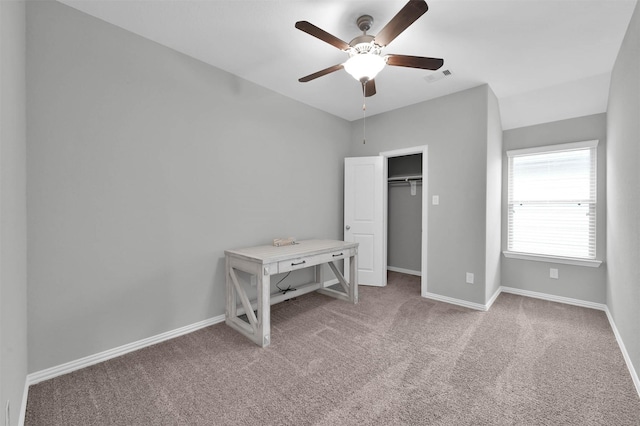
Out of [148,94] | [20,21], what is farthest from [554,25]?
[20,21]

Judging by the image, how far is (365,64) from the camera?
191 centimetres

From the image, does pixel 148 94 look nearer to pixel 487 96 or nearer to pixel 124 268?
pixel 124 268

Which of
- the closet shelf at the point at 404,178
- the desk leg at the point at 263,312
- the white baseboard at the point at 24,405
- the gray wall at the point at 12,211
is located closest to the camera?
the gray wall at the point at 12,211

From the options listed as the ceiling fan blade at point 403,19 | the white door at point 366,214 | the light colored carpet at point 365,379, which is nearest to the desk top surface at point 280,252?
the light colored carpet at point 365,379

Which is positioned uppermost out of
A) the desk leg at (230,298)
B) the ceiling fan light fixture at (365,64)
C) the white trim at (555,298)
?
the ceiling fan light fixture at (365,64)

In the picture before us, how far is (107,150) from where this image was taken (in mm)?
2039

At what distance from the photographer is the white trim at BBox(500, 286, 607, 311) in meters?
3.06

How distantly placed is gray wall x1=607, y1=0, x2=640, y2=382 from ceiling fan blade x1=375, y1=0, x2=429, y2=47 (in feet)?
5.00

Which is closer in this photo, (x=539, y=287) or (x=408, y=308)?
(x=408, y=308)

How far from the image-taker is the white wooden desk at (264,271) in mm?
2256

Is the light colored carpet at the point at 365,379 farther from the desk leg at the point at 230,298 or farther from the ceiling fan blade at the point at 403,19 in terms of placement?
the ceiling fan blade at the point at 403,19

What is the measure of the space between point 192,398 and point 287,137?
2758mm

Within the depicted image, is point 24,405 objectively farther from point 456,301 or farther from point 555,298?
point 555,298

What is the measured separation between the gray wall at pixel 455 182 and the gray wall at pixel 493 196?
91 mm
